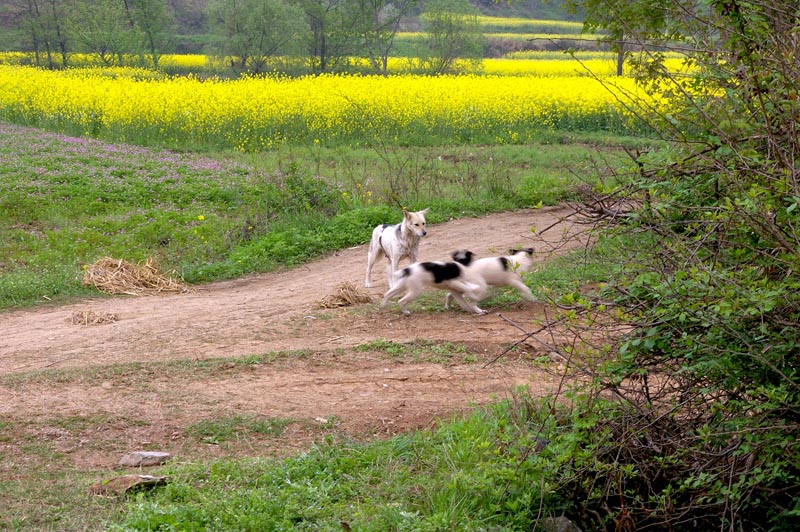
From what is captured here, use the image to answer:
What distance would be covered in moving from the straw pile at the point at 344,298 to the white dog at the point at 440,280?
0.74m

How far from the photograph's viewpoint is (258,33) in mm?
39375

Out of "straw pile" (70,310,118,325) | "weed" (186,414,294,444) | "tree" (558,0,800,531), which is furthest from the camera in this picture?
"straw pile" (70,310,118,325)

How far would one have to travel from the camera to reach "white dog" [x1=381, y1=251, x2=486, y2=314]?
9320 mm

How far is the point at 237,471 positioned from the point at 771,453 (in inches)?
126

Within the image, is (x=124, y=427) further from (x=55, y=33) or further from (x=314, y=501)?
(x=55, y=33)

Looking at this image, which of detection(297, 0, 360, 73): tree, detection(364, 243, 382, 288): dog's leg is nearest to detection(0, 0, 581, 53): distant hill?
detection(297, 0, 360, 73): tree

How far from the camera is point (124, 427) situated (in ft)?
21.7

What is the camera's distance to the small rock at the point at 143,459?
5.96 m

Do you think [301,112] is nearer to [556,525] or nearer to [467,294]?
[467,294]

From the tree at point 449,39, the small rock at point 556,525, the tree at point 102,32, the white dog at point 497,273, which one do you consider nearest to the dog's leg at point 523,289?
the white dog at point 497,273

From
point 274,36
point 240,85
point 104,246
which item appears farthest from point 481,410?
point 274,36

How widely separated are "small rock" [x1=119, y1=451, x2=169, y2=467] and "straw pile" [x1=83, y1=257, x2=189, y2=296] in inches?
225

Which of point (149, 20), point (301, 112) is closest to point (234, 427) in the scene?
point (301, 112)

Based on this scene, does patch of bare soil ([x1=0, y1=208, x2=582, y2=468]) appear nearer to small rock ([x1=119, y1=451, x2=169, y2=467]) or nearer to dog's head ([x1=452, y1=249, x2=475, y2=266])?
small rock ([x1=119, y1=451, x2=169, y2=467])
